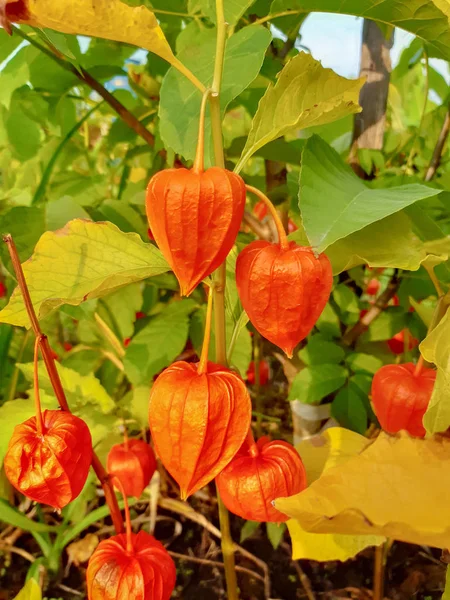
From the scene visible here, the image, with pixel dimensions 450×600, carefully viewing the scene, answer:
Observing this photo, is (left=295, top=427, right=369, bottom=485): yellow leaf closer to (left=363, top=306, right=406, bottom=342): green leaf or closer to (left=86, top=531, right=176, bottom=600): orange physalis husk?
(left=86, top=531, right=176, bottom=600): orange physalis husk

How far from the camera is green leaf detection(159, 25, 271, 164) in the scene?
16.3 inches

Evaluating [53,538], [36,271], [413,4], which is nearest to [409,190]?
[413,4]

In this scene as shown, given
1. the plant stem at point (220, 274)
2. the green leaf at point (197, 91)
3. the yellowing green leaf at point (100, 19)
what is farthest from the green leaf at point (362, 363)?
the yellowing green leaf at point (100, 19)

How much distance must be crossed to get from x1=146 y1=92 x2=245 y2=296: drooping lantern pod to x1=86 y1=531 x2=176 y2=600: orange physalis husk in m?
0.27

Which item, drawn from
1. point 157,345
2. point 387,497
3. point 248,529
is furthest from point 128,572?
point 248,529

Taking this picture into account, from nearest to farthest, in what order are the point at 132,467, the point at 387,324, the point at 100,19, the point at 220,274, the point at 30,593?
the point at 100,19
the point at 220,274
the point at 30,593
the point at 132,467
the point at 387,324

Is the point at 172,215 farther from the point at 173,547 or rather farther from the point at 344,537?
the point at 173,547

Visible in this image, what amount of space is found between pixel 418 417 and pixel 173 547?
0.65m

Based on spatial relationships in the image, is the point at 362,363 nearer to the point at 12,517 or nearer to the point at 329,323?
the point at 329,323

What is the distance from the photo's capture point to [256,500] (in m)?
0.40

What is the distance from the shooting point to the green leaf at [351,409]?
0.72 m

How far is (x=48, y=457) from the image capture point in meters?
0.39

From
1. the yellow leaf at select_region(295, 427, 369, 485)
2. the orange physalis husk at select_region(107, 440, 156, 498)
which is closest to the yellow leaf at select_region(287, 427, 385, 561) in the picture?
the yellow leaf at select_region(295, 427, 369, 485)

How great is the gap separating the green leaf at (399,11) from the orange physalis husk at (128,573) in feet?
1.71
